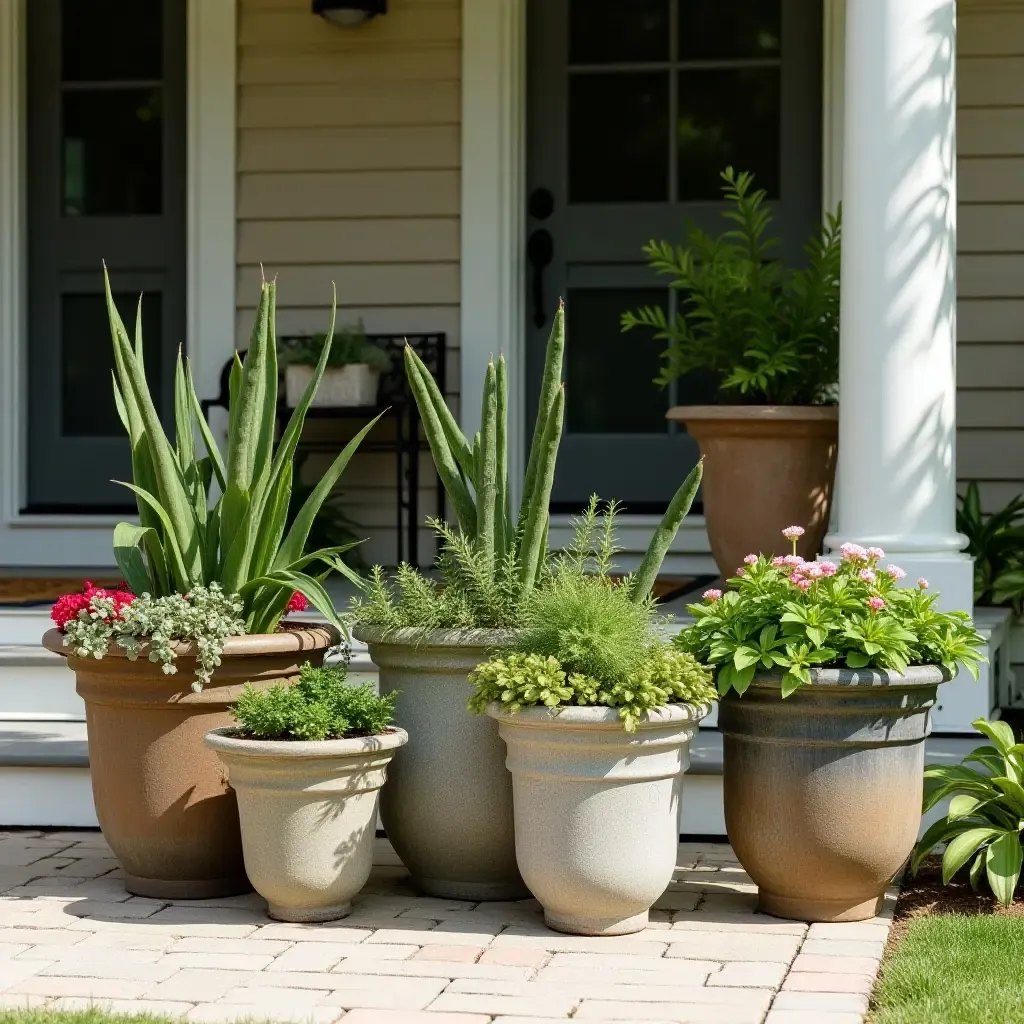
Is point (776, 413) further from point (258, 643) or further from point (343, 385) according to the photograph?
point (258, 643)

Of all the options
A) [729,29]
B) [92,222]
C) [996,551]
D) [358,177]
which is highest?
[729,29]

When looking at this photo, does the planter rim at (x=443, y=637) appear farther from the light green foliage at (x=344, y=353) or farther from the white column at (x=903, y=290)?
the light green foliage at (x=344, y=353)

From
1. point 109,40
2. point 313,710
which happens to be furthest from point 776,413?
point 109,40

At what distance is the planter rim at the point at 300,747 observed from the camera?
314 cm

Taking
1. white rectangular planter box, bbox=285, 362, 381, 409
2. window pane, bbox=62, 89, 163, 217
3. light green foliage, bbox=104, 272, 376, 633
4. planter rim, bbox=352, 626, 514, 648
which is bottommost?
planter rim, bbox=352, 626, 514, 648

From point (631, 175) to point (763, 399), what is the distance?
4.93 ft

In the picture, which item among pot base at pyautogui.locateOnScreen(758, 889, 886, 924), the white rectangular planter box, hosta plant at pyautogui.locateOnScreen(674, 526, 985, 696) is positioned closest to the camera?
hosta plant at pyautogui.locateOnScreen(674, 526, 985, 696)

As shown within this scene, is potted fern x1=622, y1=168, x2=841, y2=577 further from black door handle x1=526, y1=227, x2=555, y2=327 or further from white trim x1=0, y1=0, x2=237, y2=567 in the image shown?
white trim x1=0, y1=0, x2=237, y2=567

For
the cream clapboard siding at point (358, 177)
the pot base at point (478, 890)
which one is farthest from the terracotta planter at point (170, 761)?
the cream clapboard siding at point (358, 177)

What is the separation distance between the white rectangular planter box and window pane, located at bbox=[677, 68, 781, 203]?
1329mm

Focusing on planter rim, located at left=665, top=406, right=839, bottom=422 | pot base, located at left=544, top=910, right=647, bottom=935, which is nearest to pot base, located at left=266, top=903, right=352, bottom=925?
pot base, located at left=544, top=910, right=647, bottom=935

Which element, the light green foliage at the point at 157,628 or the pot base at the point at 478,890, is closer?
the light green foliage at the point at 157,628

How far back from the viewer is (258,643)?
3439 mm

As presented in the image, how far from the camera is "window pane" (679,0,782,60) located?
578cm
